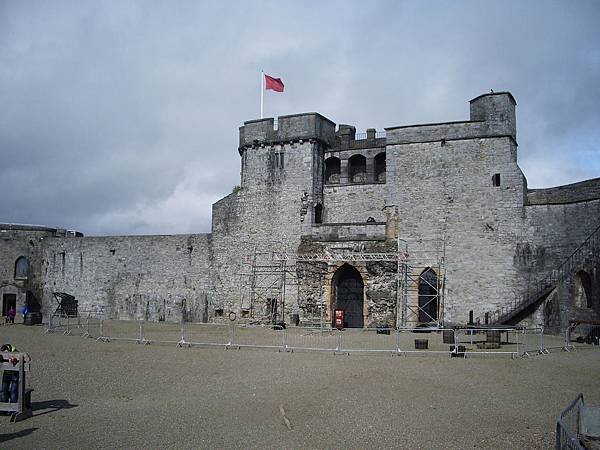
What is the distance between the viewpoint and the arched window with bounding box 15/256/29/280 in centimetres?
3647

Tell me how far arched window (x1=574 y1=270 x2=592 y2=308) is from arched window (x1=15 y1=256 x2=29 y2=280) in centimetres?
3164

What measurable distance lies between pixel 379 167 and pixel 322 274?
7.10 m

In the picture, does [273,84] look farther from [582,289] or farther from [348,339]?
[582,289]

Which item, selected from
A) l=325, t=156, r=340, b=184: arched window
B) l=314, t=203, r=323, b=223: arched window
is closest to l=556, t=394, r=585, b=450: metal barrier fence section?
l=314, t=203, r=323, b=223: arched window

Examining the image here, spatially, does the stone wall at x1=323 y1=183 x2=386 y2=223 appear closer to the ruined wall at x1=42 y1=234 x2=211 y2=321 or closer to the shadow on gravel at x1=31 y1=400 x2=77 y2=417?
the ruined wall at x1=42 y1=234 x2=211 y2=321

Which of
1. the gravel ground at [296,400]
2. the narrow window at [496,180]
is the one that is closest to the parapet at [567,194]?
the narrow window at [496,180]

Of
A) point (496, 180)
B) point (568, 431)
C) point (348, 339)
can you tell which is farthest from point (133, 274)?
point (568, 431)

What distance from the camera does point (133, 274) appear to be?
110 ft

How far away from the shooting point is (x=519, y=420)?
916 cm

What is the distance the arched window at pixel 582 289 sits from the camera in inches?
865

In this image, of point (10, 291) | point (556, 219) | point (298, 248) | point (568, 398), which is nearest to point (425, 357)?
point (568, 398)

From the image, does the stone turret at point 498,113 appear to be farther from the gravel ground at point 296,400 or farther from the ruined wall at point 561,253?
the gravel ground at point 296,400

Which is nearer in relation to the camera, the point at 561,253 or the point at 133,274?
the point at 561,253

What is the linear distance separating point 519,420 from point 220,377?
6556mm
